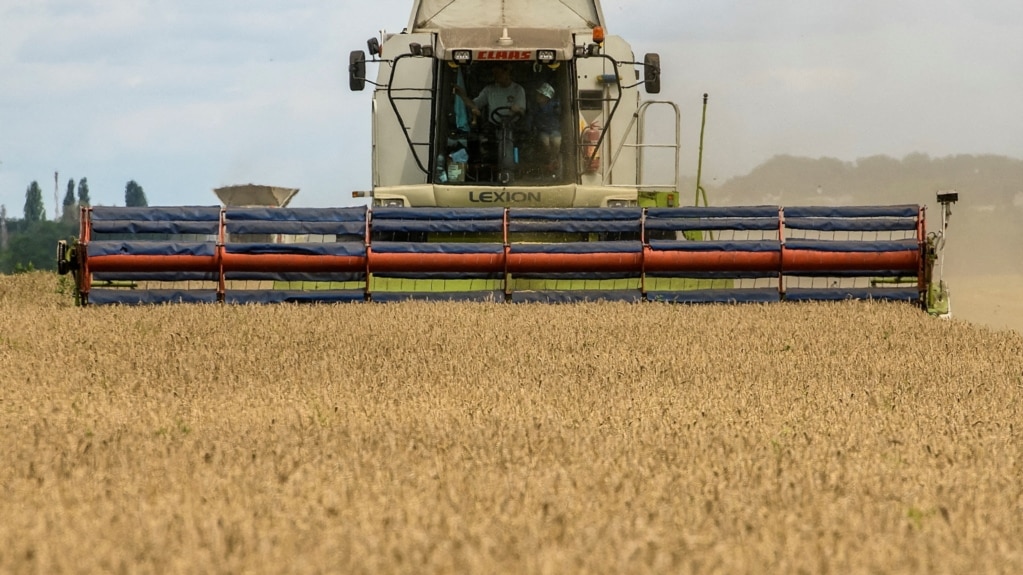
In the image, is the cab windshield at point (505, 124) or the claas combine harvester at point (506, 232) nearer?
the claas combine harvester at point (506, 232)

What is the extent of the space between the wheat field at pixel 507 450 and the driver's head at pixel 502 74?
4.17 m

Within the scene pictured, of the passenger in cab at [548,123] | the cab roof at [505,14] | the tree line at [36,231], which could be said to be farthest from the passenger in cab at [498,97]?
the tree line at [36,231]

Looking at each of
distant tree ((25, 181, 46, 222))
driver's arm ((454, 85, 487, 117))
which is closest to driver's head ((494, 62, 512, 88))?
driver's arm ((454, 85, 487, 117))

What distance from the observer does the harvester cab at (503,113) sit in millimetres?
13633

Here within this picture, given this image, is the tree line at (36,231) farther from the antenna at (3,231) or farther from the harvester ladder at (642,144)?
the harvester ladder at (642,144)

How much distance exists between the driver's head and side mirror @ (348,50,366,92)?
1223 millimetres

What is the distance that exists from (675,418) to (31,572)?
10.6 ft

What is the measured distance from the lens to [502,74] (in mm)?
13875

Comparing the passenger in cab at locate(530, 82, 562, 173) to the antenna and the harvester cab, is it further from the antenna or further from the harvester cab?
the antenna

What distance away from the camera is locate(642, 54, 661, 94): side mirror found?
13.6 m

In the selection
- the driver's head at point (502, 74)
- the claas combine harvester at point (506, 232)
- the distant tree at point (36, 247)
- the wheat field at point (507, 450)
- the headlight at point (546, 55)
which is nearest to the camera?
the wheat field at point (507, 450)

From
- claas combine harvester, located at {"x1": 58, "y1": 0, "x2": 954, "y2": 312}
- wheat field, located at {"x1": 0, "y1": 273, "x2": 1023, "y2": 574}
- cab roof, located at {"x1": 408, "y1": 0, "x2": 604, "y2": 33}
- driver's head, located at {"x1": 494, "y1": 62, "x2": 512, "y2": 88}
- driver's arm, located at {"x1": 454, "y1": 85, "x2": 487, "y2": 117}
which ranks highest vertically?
cab roof, located at {"x1": 408, "y1": 0, "x2": 604, "y2": 33}

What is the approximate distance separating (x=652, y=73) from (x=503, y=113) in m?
1.40

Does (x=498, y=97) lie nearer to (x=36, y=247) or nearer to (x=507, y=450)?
Answer: (x=507, y=450)
